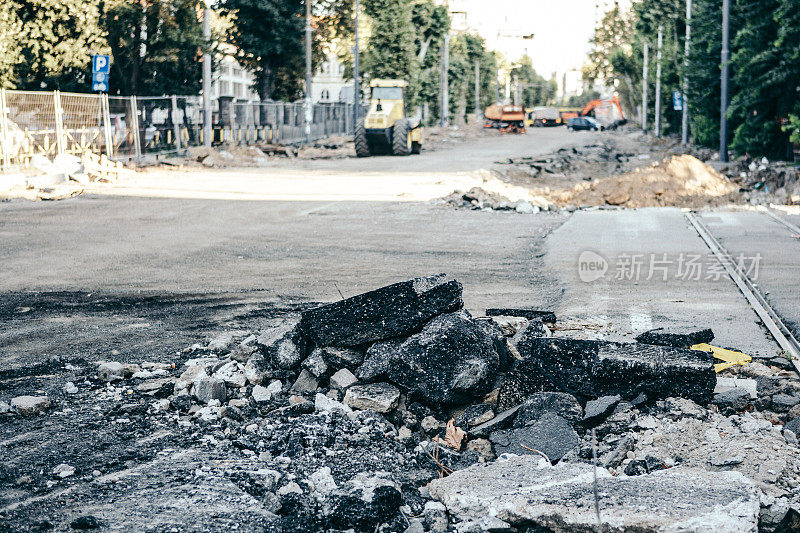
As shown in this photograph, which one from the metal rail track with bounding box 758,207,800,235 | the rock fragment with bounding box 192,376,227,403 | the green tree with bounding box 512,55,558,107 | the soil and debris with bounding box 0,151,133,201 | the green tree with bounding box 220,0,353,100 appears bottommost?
the rock fragment with bounding box 192,376,227,403

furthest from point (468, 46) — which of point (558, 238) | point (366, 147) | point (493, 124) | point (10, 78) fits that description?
point (558, 238)

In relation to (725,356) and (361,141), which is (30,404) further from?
(361,141)

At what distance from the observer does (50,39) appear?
31.3m

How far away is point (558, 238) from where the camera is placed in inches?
572

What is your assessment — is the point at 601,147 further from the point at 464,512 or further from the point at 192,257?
the point at 464,512

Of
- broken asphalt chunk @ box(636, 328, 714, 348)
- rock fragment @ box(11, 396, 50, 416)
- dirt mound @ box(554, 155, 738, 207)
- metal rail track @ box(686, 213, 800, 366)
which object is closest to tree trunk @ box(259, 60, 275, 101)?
dirt mound @ box(554, 155, 738, 207)

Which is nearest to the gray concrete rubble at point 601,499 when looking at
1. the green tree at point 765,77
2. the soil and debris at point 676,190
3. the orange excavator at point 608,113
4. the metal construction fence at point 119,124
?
the soil and debris at point 676,190

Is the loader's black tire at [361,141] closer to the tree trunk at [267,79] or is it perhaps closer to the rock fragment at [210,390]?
the tree trunk at [267,79]

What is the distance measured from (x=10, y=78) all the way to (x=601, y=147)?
29.0m

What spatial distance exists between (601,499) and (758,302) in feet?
19.6

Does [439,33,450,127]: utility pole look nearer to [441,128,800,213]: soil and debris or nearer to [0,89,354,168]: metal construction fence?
[0,89,354,168]: metal construction fence

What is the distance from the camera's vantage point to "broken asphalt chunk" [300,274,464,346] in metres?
6.28

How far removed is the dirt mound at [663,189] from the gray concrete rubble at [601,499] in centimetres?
1587

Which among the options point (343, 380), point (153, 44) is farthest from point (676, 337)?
point (153, 44)
